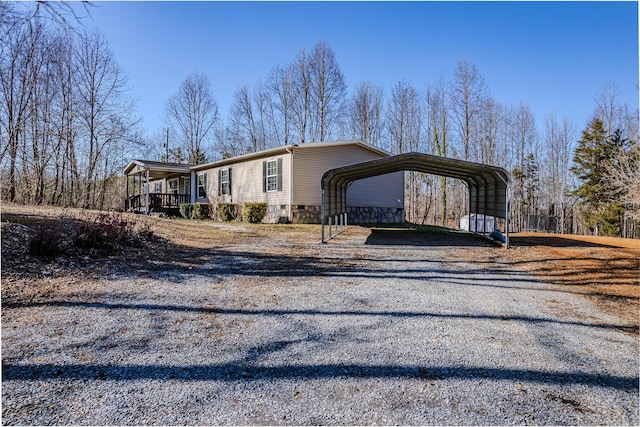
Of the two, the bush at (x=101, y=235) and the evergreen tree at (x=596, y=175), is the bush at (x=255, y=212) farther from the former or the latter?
the evergreen tree at (x=596, y=175)

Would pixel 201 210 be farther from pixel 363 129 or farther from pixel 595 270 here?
pixel 595 270

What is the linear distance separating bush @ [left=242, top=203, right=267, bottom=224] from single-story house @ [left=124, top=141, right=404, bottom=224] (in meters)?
0.46

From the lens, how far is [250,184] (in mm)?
16016

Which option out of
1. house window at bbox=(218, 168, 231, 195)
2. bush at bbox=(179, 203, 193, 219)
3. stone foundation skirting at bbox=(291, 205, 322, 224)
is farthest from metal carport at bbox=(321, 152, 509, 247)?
bush at bbox=(179, 203, 193, 219)

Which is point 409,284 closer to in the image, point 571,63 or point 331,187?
point 331,187

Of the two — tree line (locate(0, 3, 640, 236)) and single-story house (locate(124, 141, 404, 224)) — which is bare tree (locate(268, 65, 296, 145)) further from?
single-story house (locate(124, 141, 404, 224))

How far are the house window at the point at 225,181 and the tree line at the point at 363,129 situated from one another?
20.6 ft

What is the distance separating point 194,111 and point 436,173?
2580 cm

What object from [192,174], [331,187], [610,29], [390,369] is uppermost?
[610,29]

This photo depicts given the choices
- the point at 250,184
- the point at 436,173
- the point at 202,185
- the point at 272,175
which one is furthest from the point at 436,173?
the point at 202,185

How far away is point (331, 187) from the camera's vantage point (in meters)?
10.7

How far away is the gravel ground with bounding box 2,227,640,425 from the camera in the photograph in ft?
6.50

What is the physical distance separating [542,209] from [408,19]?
1061 inches

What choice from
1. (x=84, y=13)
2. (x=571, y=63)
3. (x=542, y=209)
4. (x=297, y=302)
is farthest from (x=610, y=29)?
(x=542, y=209)
